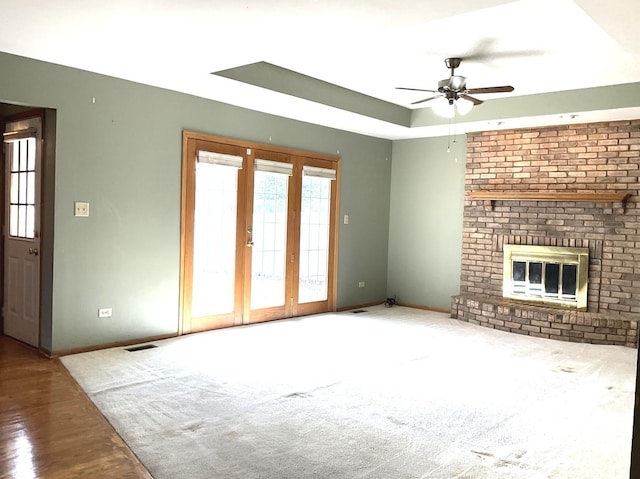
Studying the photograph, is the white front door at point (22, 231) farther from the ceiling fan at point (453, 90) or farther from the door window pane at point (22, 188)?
the ceiling fan at point (453, 90)

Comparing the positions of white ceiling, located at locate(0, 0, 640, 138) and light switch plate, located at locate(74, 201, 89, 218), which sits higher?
white ceiling, located at locate(0, 0, 640, 138)

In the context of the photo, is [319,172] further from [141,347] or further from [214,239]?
[141,347]

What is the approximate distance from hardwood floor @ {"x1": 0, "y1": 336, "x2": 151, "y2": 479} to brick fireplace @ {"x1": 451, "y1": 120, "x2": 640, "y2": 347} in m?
A: 4.62

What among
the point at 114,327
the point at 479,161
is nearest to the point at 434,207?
the point at 479,161

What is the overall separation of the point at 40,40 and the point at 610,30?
12.0ft

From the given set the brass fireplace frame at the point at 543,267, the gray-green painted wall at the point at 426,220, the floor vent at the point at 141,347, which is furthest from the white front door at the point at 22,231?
the brass fireplace frame at the point at 543,267

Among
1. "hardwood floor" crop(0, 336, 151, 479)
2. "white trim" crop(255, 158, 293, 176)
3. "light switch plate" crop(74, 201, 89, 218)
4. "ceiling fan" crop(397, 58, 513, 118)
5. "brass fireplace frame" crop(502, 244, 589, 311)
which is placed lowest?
"hardwood floor" crop(0, 336, 151, 479)

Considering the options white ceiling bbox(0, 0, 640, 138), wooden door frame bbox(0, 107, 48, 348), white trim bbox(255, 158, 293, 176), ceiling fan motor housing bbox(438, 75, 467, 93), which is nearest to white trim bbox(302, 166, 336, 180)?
white trim bbox(255, 158, 293, 176)

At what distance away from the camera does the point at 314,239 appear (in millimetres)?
6734

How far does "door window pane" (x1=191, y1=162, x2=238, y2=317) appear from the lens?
5.45m

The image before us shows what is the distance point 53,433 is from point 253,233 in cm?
323

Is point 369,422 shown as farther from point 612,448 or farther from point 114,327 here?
point 114,327

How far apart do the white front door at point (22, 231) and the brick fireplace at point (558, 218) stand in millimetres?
4680

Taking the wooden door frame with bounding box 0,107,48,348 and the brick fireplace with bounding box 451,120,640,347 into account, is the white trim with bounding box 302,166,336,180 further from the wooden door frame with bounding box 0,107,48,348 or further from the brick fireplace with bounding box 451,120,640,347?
the wooden door frame with bounding box 0,107,48,348
